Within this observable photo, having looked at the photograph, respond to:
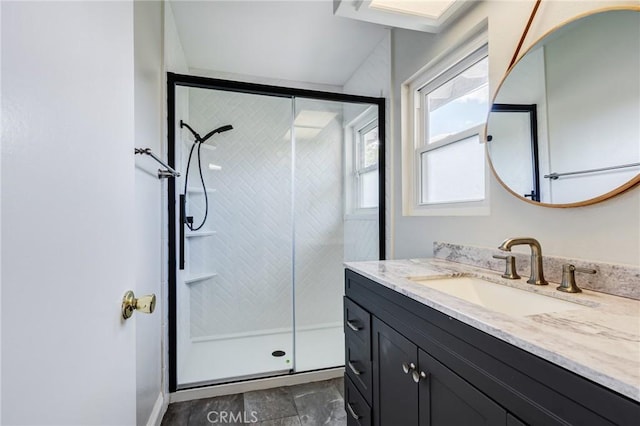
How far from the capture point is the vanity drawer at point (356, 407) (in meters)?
1.33

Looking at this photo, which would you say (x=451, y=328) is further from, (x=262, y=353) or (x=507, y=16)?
(x=262, y=353)

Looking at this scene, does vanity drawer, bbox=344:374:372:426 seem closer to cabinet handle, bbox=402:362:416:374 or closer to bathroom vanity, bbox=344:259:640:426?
bathroom vanity, bbox=344:259:640:426

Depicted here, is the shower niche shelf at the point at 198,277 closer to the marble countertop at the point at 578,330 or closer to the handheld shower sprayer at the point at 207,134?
the handheld shower sprayer at the point at 207,134

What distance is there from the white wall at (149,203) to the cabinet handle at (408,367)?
1.12 metres

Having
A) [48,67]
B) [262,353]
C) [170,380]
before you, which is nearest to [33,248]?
[48,67]

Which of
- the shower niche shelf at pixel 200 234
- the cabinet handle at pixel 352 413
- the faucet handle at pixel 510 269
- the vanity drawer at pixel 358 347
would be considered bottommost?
the cabinet handle at pixel 352 413

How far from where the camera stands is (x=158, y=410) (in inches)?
67.8

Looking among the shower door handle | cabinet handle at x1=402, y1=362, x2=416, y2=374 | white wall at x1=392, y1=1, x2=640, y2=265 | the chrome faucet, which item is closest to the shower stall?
the shower door handle

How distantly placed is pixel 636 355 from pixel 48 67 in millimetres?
1061

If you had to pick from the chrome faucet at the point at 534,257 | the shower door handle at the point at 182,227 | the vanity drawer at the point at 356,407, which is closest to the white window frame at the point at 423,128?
the chrome faucet at the point at 534,257

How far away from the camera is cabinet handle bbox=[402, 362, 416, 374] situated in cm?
100

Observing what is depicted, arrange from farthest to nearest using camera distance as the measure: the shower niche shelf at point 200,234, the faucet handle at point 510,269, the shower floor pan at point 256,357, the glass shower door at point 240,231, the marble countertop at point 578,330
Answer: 1. the glass shower door at point 240,231
2. the shower niche shelf at point 200,234
3. the shower floor pan at point 256,357
4. the faucet handle at point 510,269
5. the marble countertop at point 578,330

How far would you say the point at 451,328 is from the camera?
84 centimetres

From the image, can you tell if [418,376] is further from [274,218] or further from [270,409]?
[274,218]
